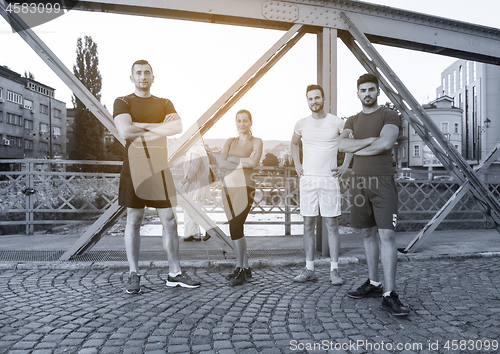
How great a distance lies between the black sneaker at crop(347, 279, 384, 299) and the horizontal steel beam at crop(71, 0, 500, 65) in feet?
11.9

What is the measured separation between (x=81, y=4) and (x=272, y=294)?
4268 millimetres

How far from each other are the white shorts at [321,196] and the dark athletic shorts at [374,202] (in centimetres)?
59

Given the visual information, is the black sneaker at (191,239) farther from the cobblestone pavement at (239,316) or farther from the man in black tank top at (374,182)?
the man in black tank top at (374,182)

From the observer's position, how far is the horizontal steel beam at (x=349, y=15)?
16.7 ft

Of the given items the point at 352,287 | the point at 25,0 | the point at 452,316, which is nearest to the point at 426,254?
the point at 352,287

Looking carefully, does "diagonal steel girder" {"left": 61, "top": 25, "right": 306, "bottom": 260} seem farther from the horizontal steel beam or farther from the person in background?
the person in background

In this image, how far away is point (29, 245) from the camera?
6.04m

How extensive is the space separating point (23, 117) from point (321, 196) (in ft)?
163

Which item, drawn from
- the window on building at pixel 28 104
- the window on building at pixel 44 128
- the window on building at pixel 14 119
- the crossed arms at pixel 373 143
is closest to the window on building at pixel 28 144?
the window on building at pixel 14 119

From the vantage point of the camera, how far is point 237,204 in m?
4.35

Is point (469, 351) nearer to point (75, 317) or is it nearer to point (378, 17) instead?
point (75, 317)

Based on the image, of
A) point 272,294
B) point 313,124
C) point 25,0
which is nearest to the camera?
point 272,294

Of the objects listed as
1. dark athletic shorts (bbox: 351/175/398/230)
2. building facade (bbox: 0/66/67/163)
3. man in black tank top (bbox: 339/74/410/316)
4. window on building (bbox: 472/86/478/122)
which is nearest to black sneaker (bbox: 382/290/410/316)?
man in black tank top (bbox: 339/74/410/316)

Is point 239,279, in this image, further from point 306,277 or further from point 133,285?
point 133,285
